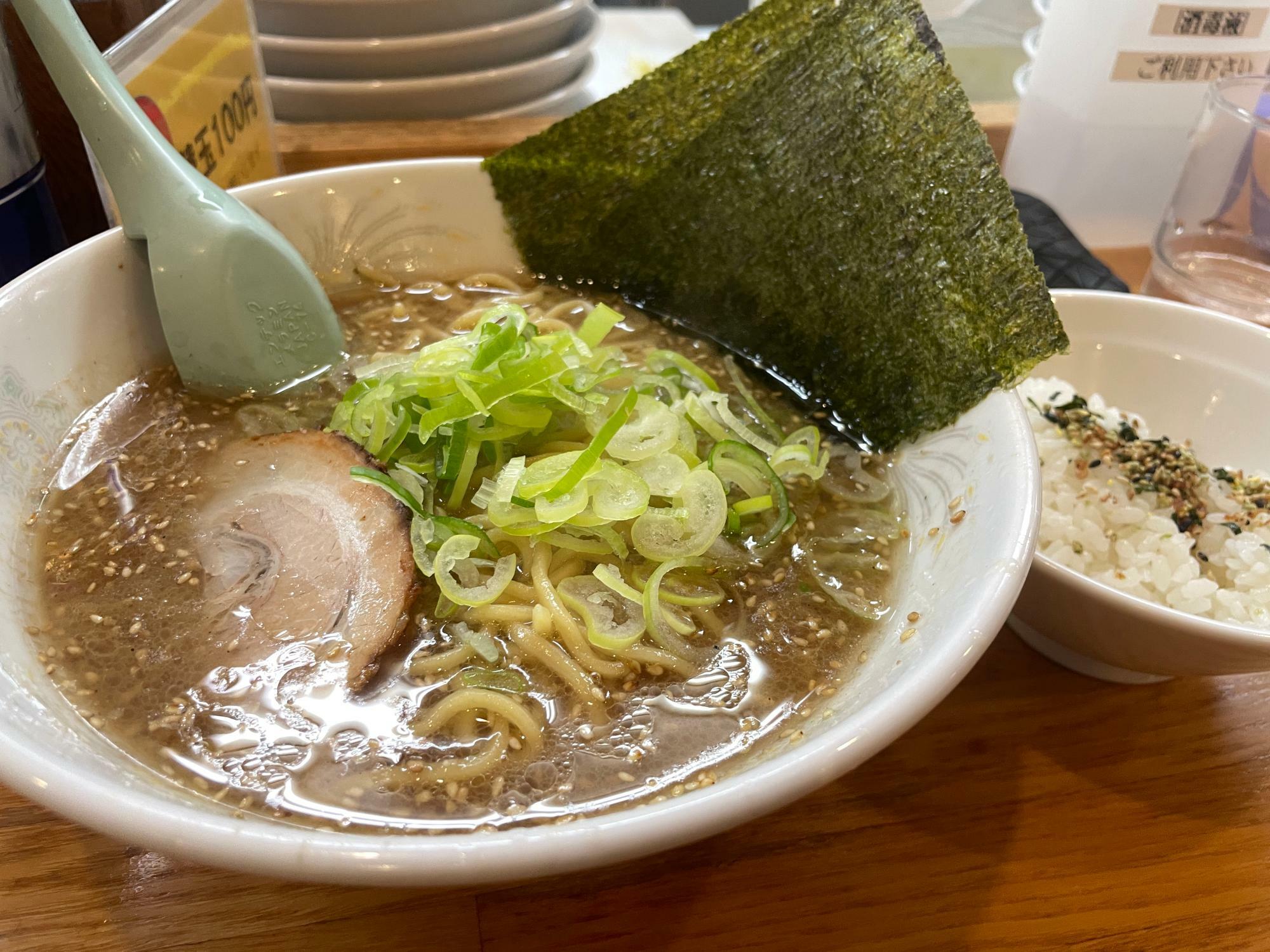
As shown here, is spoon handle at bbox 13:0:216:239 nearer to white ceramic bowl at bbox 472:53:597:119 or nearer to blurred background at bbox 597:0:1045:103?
white ceramic bowl at bbox 472:53:597:119

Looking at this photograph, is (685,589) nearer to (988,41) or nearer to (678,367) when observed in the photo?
(678,367)

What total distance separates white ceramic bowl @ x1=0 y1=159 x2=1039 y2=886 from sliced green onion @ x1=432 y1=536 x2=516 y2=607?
0.28 metres

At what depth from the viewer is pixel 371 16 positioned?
6.59 ft

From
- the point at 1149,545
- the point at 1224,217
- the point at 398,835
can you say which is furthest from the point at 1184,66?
the point at 398,835

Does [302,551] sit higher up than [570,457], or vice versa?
[570,457]

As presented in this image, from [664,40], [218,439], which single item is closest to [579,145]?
[218,439]

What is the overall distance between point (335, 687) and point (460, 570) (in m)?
0.18

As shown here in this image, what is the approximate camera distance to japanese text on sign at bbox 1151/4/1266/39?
1.79 meters

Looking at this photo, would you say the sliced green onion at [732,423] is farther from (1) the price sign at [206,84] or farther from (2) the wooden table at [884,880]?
(1) the price sign at [206,84]

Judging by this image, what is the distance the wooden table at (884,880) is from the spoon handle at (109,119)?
785mm

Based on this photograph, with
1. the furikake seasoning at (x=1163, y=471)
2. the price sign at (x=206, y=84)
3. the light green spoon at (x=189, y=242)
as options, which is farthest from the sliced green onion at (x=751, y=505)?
the price sign at (x=206, y=84)

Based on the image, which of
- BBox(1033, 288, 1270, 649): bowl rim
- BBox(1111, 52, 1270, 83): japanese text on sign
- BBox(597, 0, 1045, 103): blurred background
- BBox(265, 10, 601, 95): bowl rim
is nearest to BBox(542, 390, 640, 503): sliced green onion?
BBox(1033, 288, 1270, 649): bowl rim

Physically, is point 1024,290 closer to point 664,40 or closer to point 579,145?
point 579,145

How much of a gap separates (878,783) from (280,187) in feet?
4.09
